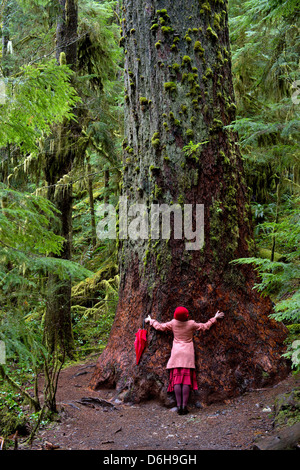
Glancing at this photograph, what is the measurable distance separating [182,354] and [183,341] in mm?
178

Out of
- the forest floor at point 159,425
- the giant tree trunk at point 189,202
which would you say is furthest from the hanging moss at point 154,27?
the forest floor at point 159,425

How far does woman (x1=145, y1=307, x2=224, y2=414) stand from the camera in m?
5.04

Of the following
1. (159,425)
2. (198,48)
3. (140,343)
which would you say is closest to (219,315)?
(140,343)

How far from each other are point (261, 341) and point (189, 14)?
5086 mm

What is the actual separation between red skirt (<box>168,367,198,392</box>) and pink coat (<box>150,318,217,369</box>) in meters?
0.07

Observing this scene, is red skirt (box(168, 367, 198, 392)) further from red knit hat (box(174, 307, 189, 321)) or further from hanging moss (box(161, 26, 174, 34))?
hanging moss (box(161, 26, 174, 34))

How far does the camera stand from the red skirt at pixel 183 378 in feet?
16.5

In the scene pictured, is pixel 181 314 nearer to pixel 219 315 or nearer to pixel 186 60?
pixel 219 315

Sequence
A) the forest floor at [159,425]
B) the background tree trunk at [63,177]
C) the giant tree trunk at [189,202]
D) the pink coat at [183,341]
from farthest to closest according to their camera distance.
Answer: the background tree trunk at [63,177], the giant tree trunk at [189,202], the pink coat at [183,341], the forest floor at [159,425]

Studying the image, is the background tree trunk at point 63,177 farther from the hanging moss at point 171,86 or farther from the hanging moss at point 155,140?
the hanging moss at point 171,86

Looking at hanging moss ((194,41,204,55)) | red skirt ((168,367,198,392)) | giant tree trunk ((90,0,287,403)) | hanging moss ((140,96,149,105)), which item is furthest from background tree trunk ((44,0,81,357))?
red skirt ((168,367,198,392))

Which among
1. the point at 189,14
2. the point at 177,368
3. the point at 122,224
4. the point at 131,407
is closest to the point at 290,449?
the point at 177,368

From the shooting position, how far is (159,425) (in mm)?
4598
